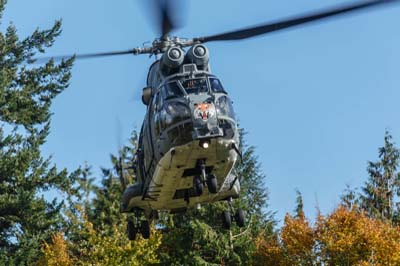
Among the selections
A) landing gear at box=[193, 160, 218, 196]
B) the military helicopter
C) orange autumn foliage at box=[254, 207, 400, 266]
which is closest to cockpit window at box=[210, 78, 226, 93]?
the military helicopter

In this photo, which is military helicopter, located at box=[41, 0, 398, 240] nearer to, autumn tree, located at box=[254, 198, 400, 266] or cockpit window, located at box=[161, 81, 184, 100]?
cockpit window, located at box=[161, 81, 184, 100]

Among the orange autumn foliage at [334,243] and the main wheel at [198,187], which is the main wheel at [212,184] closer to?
the main wheel at [198,187]

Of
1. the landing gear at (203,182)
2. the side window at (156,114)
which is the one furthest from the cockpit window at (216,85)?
the landing gear at (203,182)

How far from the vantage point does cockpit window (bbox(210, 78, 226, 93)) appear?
1758 cm

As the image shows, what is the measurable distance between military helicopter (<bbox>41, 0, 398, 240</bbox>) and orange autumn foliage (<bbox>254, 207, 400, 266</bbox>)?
17.4 m

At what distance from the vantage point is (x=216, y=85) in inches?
699

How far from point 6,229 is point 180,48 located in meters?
25.7

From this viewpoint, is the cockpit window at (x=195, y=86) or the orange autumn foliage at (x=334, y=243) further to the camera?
the orange autumn foliage at (x=334, y=243)

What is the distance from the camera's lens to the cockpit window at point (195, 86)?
1739 cm

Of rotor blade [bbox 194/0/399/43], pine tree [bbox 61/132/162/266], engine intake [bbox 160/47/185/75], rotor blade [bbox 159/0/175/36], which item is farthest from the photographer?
pine tree [bbox 61/132/162/266]

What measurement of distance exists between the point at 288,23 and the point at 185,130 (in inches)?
158

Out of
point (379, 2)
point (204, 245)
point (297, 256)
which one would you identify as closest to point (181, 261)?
point (204, 245)

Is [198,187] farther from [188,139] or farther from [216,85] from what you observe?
[216,85]

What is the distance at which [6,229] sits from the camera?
41.1 meters
